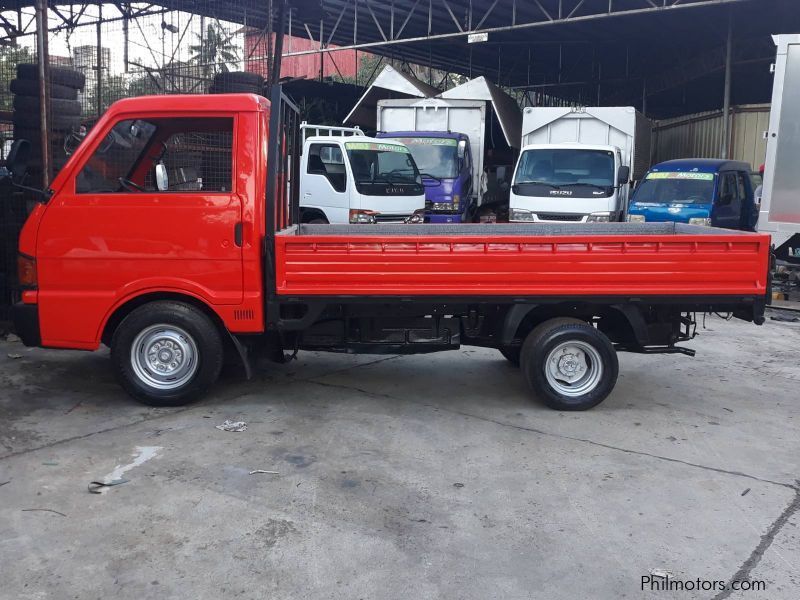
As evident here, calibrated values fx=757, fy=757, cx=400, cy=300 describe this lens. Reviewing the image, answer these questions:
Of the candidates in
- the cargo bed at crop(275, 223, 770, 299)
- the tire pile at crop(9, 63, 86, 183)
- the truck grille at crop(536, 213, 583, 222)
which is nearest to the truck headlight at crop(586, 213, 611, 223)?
the truck grille at crop(536, 213, 583, 222)

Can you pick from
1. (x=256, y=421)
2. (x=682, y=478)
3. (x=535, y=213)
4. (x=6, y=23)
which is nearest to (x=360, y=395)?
(x=256, y=421)

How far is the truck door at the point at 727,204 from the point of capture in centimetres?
1262

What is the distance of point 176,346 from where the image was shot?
5.58 meters

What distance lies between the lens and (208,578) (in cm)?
333

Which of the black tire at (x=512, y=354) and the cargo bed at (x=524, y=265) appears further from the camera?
the black tire at (x=512, y=354)

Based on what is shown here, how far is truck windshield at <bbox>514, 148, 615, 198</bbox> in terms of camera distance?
12.5 m

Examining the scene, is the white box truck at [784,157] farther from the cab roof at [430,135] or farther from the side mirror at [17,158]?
the side mirror at [17,158]

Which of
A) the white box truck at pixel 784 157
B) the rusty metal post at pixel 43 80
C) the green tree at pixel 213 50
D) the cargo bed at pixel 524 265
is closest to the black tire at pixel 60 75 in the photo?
the green tree at pixel 213 50

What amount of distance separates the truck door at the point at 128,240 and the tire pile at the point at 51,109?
11.0 ft

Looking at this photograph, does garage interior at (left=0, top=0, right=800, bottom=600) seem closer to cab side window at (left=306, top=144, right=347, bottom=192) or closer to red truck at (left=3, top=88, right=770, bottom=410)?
red truck at (left=3, top=88, right=770, bottom=410)

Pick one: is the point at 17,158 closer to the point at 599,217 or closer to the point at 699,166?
the point at 599,217

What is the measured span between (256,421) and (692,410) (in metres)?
3.33

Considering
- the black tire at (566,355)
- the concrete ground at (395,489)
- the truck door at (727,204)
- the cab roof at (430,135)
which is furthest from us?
the cab roof at (430,135)

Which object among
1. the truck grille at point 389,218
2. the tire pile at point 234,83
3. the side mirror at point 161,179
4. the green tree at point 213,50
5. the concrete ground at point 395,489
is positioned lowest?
the concrete ground at point 395,489
